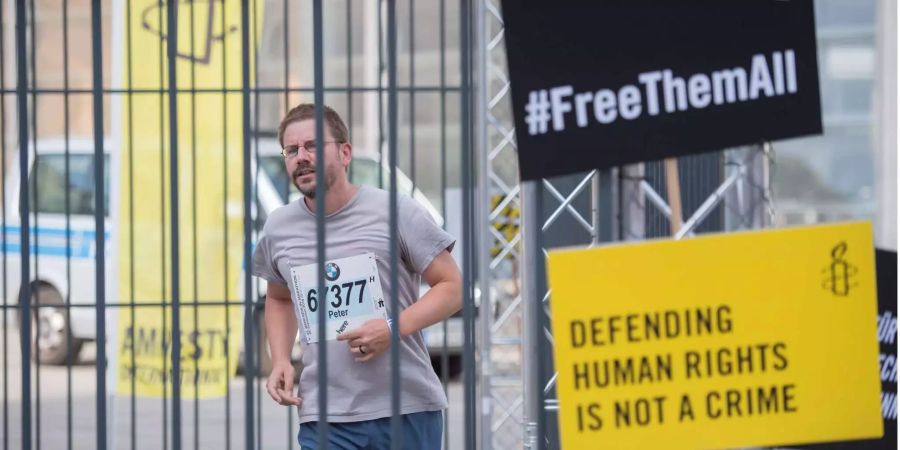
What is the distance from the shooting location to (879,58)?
1867 cm

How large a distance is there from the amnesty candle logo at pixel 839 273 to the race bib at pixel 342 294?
4.75 ft

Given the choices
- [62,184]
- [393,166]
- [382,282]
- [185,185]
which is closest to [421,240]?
[382,282]

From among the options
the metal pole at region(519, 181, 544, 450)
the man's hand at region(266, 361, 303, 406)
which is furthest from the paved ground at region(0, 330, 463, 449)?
the man's hand at region(266, 361, 303, 406)

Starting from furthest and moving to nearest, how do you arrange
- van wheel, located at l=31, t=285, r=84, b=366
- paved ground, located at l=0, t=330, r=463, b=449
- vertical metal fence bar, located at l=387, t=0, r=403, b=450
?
van wheel, located at l=31, t=285, r=84, b=366, paved ground, located at l=0, t=330, r=463, b=449, vertical metal fence bar, located at l=387, t=0, r=403, b=450

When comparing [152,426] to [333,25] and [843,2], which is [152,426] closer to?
[333,25]

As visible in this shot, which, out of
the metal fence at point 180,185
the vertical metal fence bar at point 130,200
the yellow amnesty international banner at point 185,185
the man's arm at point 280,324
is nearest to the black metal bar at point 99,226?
the metal fence at point 180,185

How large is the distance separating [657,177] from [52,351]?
834 cm

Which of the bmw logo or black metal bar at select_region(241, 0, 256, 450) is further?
the bmw logo

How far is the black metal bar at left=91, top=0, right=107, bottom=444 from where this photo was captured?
262 centimetres

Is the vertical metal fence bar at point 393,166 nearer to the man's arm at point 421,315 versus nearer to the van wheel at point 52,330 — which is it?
the man's arm at point 421,315

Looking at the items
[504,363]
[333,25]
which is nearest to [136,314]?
[504,363]

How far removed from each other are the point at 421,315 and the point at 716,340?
1209 millimetres

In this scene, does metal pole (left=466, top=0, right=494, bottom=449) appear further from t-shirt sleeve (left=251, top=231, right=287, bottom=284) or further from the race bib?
t-shirt sleeve (left=251, top=231, right=287, bottom=284)

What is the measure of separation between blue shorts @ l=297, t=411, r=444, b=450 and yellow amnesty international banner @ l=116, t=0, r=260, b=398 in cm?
239
